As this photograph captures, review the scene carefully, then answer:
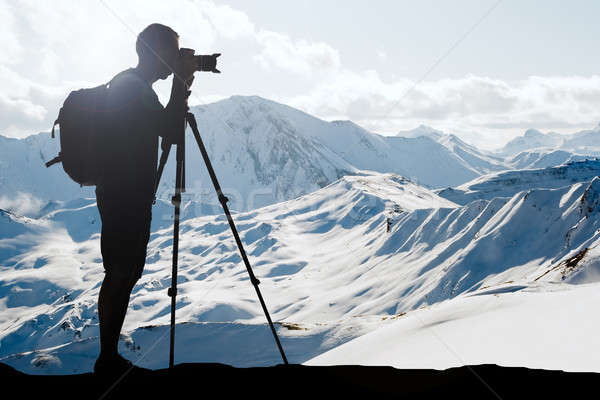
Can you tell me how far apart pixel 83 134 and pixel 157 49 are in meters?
1.14

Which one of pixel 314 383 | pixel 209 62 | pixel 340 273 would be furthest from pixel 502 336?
pixel 340 273

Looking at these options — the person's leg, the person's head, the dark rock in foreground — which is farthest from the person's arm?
the dark rock in foreground

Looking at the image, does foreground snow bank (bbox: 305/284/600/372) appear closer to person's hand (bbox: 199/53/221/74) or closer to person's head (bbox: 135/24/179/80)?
person's hand (bbox: 199/53/221/74)

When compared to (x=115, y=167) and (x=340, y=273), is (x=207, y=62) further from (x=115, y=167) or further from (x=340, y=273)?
(x=340, y=273)

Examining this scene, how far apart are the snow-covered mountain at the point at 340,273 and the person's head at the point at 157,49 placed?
11.1 metres

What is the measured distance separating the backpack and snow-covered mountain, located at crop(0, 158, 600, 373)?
11.5 m

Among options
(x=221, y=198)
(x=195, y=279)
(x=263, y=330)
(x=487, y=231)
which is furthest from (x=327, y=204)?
(x=221, y=198)

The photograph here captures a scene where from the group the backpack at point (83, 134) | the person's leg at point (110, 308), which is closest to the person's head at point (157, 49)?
the backpack at point (83, 134)

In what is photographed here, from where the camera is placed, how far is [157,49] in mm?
4457

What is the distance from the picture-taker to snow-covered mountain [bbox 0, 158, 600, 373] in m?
17.6

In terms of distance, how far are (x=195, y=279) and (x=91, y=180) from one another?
6682 inches

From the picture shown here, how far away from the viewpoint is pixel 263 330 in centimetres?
1828

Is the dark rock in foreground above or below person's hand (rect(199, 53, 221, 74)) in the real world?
below

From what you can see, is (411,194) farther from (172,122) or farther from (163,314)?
(172,122)
